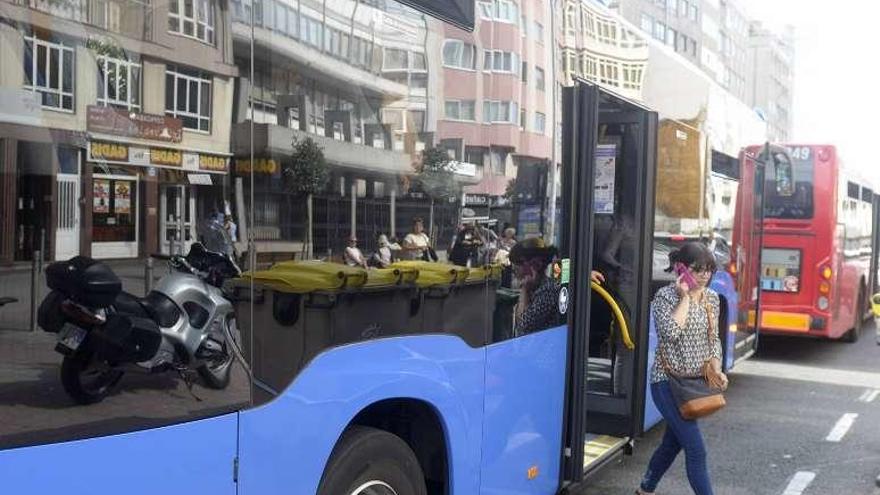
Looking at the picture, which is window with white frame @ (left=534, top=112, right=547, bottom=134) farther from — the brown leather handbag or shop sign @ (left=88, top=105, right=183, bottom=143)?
shop sign @ (left=88, top=105, right=183, bottom=143)

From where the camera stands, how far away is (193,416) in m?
2.23

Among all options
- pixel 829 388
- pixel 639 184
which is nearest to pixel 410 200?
pixel 639 184

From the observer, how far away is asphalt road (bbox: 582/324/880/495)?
562 cm

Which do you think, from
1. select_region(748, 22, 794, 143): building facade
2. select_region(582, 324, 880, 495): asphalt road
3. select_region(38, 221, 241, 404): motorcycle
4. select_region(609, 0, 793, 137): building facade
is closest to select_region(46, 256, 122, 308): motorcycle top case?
select_region(38, 221, 241, 404): motorcycle

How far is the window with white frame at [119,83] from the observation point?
2029mm

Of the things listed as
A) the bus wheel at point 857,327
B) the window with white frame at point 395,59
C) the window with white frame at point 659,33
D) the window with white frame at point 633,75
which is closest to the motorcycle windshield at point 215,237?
the window with white frame at point 395,59

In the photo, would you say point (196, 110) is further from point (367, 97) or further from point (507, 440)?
point (507, 440)

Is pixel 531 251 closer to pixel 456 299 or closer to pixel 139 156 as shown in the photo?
pixel 456 299

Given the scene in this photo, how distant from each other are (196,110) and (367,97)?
70cm

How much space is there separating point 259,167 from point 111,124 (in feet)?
1.46

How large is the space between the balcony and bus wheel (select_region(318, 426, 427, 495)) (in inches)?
Answer: 59.0

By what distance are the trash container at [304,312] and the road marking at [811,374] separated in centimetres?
808

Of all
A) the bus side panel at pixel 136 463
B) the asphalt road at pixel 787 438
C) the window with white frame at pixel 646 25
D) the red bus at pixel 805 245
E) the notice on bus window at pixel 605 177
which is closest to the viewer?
the bus side panel at pixel 136 463

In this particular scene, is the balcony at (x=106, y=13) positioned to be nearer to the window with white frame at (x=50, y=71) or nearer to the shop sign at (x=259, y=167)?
the window with white frame at (x=50, y=71)
